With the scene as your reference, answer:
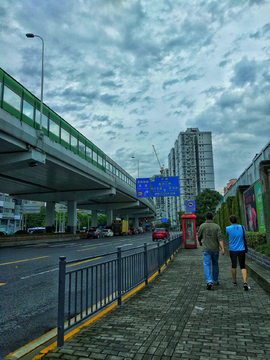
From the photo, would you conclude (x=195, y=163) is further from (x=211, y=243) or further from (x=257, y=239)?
(x=211, y=243)

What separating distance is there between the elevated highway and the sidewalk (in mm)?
16970

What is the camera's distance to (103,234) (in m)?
49.5

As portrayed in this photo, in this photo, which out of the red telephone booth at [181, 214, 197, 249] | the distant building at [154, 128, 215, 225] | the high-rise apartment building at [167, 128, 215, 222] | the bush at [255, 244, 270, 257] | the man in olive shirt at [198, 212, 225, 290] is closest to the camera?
the man in olive shirt at [198, 212, 225, 290]

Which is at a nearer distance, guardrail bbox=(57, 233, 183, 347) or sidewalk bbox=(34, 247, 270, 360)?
sidewalk bbox=(34, 247, 270, 360)

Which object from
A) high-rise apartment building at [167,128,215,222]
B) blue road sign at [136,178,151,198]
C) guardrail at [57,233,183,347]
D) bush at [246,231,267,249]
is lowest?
guardrail at [57,233,183,347]

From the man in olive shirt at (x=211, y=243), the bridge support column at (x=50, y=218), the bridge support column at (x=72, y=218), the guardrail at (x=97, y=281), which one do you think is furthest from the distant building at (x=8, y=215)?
the man in olive shirt at (x=211, y=243)

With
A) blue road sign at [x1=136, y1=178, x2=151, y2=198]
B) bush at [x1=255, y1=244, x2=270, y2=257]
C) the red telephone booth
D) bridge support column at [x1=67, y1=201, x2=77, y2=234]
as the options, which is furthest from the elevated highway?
bush at [x1=255, y1=244, x2=270, y2=257]

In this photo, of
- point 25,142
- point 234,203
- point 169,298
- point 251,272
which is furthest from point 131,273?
Answer: point 25,142

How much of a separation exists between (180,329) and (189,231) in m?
17.0

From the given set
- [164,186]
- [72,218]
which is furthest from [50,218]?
[164,186]

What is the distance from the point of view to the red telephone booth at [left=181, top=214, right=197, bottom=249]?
808 inches

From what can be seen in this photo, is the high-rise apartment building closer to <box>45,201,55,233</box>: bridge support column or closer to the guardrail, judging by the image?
<box>45,201,55,233</box>: bridge support column

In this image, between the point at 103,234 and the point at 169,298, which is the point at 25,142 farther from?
the point at 103,234

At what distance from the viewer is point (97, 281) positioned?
4.95 m
